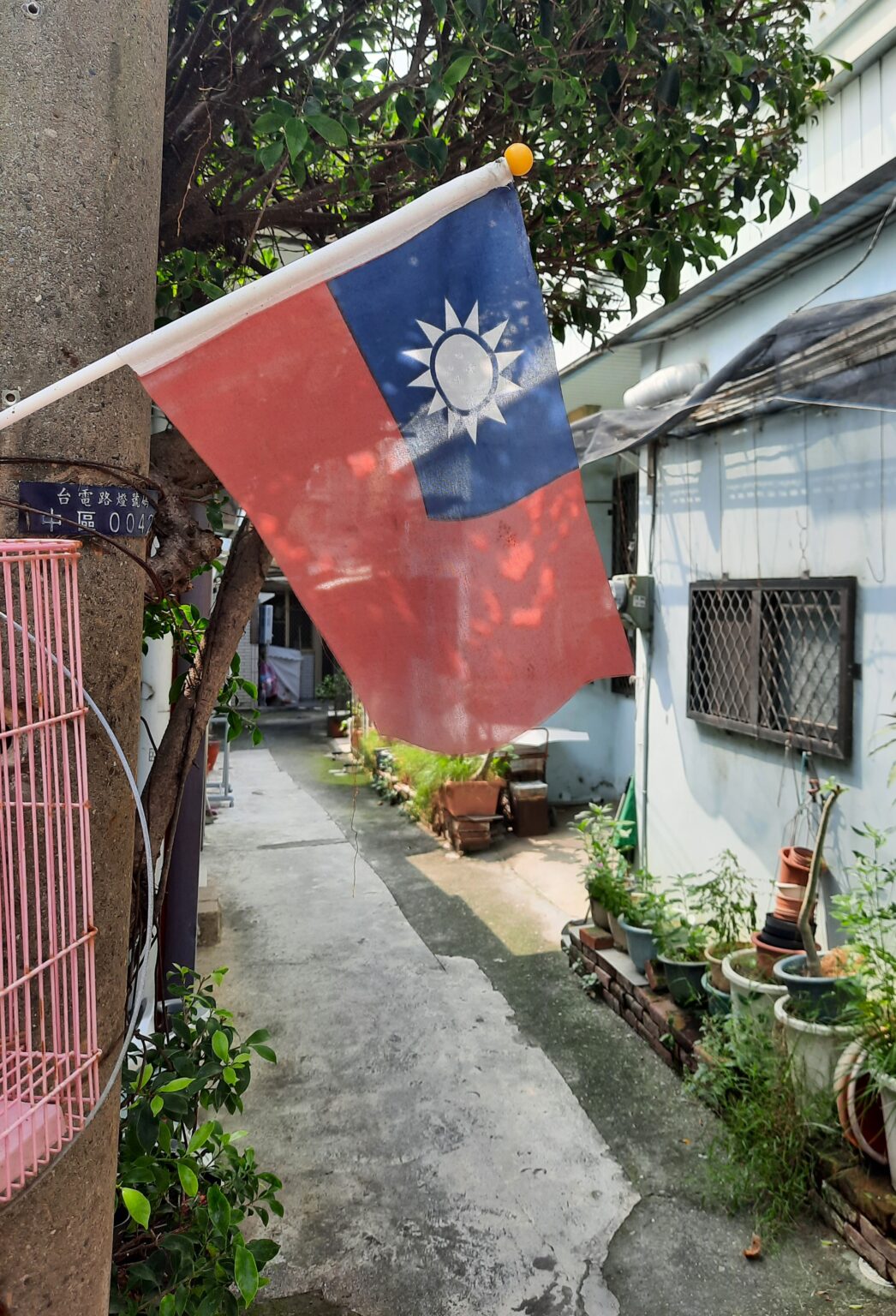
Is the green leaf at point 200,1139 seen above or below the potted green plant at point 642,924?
above

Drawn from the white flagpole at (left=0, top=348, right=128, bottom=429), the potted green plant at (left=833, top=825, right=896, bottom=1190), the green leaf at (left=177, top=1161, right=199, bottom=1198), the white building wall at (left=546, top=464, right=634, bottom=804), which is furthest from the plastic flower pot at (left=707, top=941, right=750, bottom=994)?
the white building wall at (left=546, top=464, right=634, bottom=804)

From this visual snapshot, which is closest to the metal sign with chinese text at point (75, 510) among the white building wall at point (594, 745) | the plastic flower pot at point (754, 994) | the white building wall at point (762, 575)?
the plastic flower pot at point (754, 994)

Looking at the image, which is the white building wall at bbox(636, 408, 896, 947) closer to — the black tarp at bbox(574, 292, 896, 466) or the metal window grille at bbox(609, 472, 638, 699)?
the black tarp at bbox(574, 292, 896, 466)

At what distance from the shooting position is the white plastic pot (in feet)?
11.8

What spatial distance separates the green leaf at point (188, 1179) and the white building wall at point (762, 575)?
3586 mm

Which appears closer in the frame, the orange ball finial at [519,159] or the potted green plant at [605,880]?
the orange ball finial at [519,159]

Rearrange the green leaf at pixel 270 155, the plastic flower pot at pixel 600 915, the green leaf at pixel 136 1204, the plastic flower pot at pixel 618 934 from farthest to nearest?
1. the plastic flower pot at pixel 600 915
2. the plastic flower pot at pixel 618 934
3. the green leaf at pixel 270 155
4. the green leaf at pixel 136 1204

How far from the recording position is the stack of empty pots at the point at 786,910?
4.26 metres

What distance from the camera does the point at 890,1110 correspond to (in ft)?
10.4

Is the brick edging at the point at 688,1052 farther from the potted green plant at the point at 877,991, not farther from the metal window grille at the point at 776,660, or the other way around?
the metal window grille at the point at 776,660

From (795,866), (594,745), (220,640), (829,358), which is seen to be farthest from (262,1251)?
(594,745)

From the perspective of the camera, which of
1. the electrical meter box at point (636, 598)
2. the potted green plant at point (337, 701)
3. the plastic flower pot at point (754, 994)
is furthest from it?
the potted green plant at point (337, 701)

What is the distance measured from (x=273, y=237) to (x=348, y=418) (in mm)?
1686

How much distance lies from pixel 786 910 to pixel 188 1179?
3473mm
